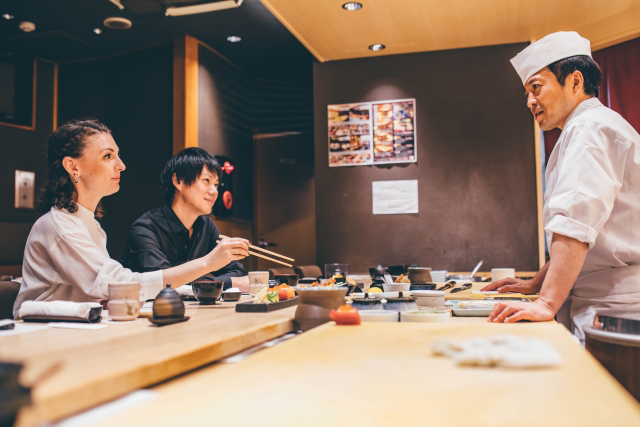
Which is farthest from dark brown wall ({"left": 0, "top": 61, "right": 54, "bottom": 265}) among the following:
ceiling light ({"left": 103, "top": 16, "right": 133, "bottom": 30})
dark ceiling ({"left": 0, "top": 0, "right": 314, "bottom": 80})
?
ceiling light ({"left": 103, "top": 16, "right": 133, "bottom": 30})

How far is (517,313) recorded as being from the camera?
127 cm

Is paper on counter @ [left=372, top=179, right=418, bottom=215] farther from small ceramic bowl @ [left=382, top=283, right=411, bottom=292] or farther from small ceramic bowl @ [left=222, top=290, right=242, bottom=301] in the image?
small ceramic bowl @ [left=222, top=290, right=242, bottom=301]

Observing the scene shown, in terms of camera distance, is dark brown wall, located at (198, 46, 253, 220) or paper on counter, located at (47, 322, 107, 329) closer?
paper on counter, located at (47, 322, 107, 329)

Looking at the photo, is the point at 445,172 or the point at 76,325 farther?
the point at 445,172

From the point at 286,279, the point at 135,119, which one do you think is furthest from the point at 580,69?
the point at 135,119

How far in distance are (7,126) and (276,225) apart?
3.38 meters

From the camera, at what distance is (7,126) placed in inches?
221

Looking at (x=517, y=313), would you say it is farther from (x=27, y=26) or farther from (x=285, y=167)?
(x=285, y=167)

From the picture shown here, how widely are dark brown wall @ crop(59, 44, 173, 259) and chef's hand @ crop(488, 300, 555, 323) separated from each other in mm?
4524

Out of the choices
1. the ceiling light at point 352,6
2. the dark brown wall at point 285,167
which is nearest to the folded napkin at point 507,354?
the ceiling light at point 352,6

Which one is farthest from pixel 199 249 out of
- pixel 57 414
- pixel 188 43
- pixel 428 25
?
pixel 188 43

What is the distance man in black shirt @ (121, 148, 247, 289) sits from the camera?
9.18 ft

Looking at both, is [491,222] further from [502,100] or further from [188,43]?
[188,43]

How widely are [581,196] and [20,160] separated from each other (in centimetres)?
593
